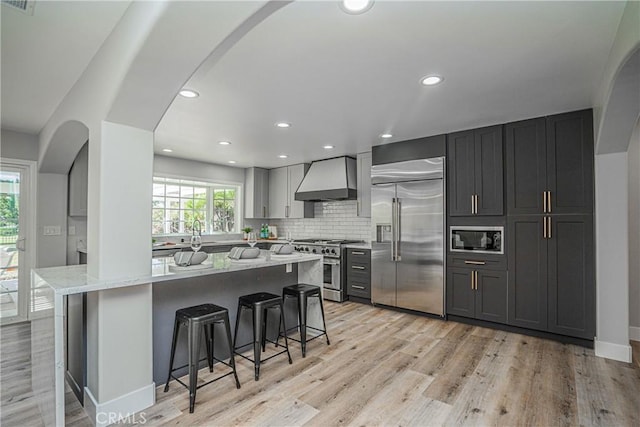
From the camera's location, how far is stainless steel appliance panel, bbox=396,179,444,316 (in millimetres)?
4145

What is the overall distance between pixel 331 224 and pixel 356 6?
4.66 metres

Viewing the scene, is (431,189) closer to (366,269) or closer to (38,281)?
(366,269)

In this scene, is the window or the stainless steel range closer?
the stainless steel range

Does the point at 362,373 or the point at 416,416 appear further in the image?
the point at 362,373

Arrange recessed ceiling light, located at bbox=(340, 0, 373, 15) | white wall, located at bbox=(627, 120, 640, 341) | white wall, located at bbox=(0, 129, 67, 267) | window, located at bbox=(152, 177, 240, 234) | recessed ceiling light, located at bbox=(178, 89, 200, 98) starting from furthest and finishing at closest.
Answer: window, located at bbox=(152, 177, 240, 234), white wall, located at bbox=(0, 129, 67, 267), white wall, located at bbox=(627, 120, 640, 341), recessed ceiling light, located at bbox=(178, 89, 200, 98), recessed ceiling light, located at bbox=(340, 0, 373, 15)

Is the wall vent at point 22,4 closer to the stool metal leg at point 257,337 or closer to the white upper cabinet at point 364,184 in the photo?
the stool metal leg at point 257,337

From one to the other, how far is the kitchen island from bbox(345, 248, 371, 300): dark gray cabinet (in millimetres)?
2427

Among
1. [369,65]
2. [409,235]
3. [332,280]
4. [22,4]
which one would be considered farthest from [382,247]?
[22,4]

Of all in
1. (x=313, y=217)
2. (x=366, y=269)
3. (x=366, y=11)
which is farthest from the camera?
(x=313, y=217)

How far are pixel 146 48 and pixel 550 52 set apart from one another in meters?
2.46

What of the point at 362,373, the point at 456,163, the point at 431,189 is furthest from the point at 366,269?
the point at 362,373

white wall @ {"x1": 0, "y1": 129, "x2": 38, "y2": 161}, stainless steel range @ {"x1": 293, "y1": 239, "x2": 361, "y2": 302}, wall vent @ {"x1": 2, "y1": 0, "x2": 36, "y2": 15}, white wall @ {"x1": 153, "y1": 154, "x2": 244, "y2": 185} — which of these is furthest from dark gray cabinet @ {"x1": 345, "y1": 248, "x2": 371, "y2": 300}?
white wall @ {"x1": 0, "y1": 129, "x2": 38, "y2": 161}

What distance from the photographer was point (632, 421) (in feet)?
6.78

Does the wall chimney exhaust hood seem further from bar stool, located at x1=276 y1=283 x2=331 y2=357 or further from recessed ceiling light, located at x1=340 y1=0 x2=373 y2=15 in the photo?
recessed ceiling light, located at x1=340 y1=0 x2=373 y2=15
